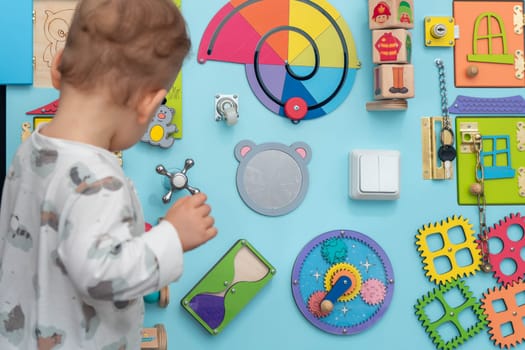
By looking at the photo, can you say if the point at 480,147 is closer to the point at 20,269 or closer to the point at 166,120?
the point at 166,120

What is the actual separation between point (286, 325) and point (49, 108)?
684 mm

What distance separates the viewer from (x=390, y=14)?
1.54m

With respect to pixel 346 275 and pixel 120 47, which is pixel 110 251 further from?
pixel 346 275

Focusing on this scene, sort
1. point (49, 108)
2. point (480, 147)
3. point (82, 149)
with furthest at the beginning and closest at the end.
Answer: point (480, 147)
point (49, 108)
point (82, 149)

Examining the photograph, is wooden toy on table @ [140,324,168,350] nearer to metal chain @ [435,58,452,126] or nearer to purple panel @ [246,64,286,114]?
purple panel @ [246,64,286,114]

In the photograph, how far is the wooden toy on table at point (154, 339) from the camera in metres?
1.34

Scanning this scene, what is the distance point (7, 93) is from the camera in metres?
1.50

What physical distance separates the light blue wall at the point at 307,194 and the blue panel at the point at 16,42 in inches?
1.3

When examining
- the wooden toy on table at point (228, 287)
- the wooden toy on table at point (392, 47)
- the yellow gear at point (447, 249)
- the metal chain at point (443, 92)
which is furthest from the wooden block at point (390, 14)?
the wooden toy on table at point (228, 287)

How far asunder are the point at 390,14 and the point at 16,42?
0.79 m

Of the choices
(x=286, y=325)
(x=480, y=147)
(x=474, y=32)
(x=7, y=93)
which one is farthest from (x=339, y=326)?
(x=7, y=93)

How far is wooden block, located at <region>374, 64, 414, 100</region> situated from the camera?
1.53 metres

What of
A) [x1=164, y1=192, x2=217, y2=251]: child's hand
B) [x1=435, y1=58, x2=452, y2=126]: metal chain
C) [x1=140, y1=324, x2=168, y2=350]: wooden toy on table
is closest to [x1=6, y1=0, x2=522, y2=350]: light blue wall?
[x1=435, y1=58, x2=452, y2=126]: metal chain

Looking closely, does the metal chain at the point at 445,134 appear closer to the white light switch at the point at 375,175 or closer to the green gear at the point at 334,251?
the white light switch at the point at 375,175
